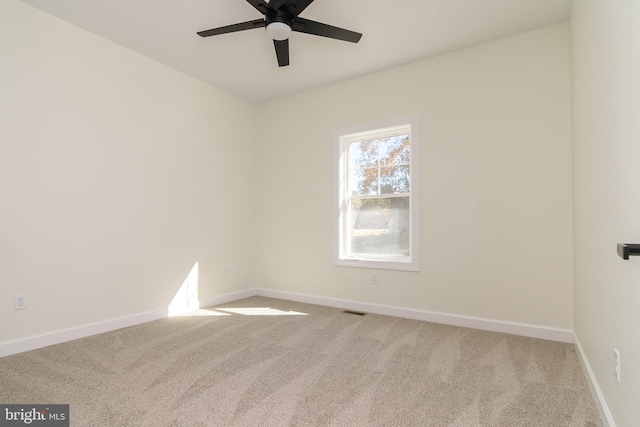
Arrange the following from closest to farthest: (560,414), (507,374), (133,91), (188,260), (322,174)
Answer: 1. (560,414)
2. (507,374)
3. (133,91)
4. (188,260)
5. (322,174)

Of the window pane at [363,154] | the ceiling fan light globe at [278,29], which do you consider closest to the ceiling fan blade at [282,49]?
the ceiling fan light globe at [278,29]

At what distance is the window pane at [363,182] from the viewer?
3887 mm

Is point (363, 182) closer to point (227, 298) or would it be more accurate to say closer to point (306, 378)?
point (227, 298)

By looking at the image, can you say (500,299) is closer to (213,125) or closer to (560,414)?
(560,414)

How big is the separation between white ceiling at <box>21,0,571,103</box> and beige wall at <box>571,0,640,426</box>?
695 millimetres

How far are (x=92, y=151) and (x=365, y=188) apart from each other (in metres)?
2.89

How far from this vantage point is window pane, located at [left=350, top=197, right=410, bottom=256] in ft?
11.9

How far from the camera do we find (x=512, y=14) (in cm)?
270

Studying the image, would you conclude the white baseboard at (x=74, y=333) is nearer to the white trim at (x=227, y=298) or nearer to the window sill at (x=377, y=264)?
the white trim at (x=227, y=298)

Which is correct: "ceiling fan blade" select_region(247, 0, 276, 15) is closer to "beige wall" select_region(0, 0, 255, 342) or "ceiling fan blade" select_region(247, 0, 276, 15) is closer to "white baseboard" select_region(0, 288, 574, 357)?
"beige wall" select_region(0, 0, 255, 342)

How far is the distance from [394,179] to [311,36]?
1.75 meters

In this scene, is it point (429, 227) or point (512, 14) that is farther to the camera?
point (429, 227)

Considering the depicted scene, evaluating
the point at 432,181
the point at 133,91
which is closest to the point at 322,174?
the point at 432,181

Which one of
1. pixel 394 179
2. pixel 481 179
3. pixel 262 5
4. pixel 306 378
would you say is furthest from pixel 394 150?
pixel 306 378
